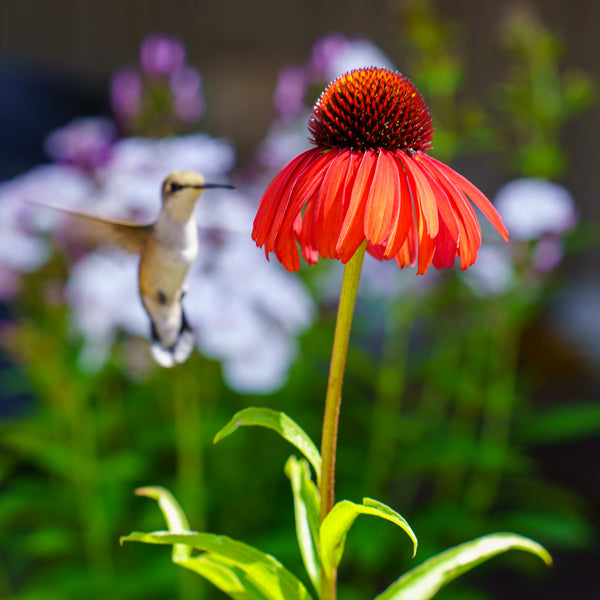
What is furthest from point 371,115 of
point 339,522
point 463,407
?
point 463,407

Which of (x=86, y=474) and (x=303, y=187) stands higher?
(x=303, y=187)

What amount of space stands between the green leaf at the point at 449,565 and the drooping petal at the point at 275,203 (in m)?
0.17

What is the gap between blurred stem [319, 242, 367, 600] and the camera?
9.1 inches

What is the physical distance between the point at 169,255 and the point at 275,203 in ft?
0.19

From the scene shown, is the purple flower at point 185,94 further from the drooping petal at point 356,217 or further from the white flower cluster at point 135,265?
the drooping petal at point 356,217

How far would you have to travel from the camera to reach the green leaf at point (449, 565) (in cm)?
30

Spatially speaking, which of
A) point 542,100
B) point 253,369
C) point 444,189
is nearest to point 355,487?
point 253,369

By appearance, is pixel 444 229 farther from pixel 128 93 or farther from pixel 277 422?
pixel 128 93

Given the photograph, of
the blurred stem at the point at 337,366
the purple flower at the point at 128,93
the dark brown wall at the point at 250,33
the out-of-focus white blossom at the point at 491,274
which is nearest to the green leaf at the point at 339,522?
the blurred stem at the point at 337,366

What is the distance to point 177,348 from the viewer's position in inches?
11.4

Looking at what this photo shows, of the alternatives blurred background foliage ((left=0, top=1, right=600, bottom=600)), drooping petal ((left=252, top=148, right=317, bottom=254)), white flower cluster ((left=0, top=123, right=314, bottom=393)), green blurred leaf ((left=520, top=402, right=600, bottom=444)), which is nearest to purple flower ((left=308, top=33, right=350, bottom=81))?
blurred background foliage ((left=0, top=1, right=600, bottom=600))

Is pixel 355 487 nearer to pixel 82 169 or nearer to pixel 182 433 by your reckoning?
pixel 182 433

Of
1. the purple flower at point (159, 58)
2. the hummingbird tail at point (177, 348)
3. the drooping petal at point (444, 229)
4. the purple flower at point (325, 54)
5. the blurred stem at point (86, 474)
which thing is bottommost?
the blurred stem at point (86, 474)

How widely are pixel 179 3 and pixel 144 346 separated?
3.04 meters
